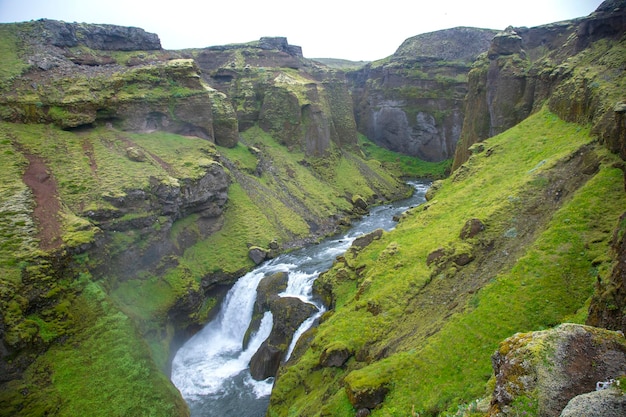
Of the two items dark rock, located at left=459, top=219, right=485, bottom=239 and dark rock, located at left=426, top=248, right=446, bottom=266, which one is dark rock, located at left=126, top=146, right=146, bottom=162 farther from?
dark rock, located at left=459, top=219, right=485, bottom=239

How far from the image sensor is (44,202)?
33562mm

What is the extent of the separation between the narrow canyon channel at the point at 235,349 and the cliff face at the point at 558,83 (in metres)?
21.9

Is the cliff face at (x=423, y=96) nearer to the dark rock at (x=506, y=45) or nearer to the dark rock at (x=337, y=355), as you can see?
the dark rock at (x=506, y=45)

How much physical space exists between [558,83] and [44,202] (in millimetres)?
45254

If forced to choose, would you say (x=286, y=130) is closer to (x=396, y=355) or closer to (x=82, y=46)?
(x=82, y=46)

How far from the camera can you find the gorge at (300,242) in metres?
16.4

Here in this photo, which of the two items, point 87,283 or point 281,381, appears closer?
point 281,381

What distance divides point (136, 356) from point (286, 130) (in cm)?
5149

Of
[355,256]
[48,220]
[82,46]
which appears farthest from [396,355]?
[82,46]

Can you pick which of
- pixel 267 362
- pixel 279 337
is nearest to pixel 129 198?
pixel 279 337

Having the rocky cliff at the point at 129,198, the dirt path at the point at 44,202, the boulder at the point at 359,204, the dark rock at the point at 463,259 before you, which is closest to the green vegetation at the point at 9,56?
the rocky cliff at the point at 129,198

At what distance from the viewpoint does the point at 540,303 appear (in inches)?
664

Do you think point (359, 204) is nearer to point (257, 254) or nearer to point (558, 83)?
point (257, 254)

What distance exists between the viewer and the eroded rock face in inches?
336
